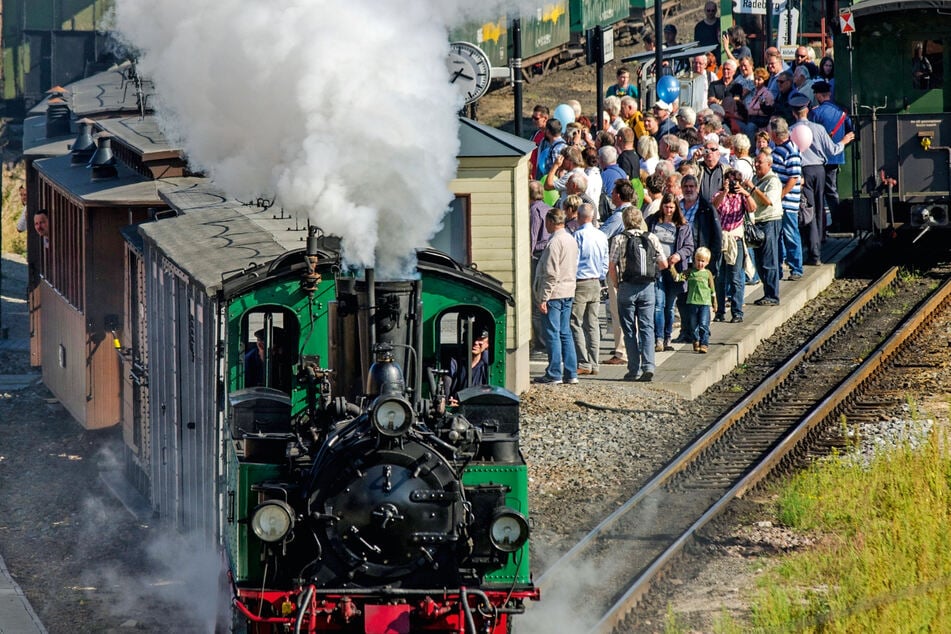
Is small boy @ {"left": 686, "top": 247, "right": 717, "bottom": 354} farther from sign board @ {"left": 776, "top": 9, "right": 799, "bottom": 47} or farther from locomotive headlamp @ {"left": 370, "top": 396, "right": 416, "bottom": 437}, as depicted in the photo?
sign board @ {"left": 776, "top": 9, "right": 799, "bottom": 47}

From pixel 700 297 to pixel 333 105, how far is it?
663 cm

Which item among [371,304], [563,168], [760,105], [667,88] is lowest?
[371,304]

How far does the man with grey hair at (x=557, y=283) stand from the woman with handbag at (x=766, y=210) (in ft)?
10.8

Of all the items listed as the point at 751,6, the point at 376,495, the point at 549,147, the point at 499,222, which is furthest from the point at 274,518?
the point at 751,6

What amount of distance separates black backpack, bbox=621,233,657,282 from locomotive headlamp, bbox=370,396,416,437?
22.1 ft

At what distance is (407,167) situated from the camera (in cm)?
916

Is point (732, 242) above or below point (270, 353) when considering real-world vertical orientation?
above

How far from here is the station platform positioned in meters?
14.7

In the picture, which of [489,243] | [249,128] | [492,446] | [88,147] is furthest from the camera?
[88,147]

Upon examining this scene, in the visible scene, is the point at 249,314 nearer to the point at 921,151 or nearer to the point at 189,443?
the point at 189,443

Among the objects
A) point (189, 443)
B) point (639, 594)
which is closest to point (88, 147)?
point (189, 443)

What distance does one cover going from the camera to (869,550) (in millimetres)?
9828

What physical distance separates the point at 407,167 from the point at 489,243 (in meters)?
5.18

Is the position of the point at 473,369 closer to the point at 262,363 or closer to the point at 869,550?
the point at 262,363
